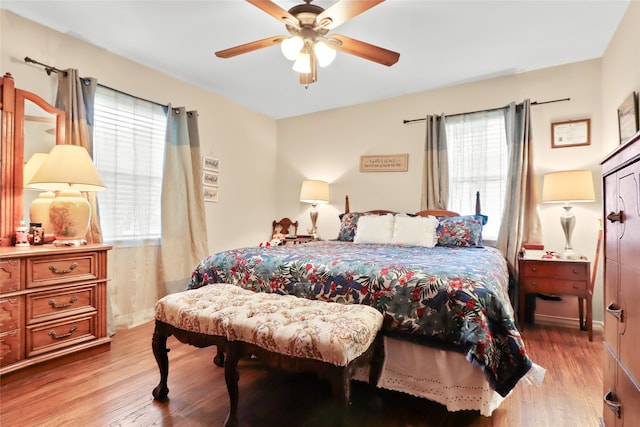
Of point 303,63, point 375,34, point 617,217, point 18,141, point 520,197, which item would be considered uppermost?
point 375,34

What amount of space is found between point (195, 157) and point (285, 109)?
1.52 metres

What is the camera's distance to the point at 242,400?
1.78 meters

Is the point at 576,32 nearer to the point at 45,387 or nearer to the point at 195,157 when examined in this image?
the point at 195,157

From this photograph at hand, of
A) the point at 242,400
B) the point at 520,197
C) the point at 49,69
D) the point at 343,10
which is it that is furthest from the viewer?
the point at 520,197

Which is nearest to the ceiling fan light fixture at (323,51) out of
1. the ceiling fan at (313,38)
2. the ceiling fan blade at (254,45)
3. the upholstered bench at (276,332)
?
the ceiling fan at (313,38)

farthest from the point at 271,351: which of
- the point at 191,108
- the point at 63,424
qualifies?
the point at 191,108

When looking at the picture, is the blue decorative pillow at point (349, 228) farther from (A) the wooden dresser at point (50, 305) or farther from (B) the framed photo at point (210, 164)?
(A) the wooden dresser at point (50, 305)

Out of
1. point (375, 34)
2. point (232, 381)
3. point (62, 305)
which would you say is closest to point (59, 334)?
point (62, 305)

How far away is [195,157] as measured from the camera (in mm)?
3660

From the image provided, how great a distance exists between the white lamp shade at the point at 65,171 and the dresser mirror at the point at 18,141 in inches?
5.4

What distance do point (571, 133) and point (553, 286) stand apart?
4.76 ft

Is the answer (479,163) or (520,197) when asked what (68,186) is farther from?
(520,197)

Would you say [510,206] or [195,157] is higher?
[195,157]

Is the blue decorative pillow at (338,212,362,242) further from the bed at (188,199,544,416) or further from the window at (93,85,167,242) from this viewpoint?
the window at (93,85,167,242)
